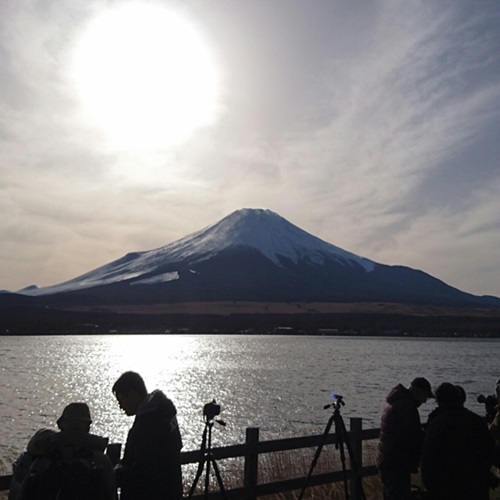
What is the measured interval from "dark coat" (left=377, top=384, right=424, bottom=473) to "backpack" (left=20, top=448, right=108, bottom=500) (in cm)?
418

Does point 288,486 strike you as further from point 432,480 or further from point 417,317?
point 417,317

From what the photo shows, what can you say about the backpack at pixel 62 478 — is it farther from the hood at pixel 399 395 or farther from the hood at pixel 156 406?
the hood at pixel 399 395

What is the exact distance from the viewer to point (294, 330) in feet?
541

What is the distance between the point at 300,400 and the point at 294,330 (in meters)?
130

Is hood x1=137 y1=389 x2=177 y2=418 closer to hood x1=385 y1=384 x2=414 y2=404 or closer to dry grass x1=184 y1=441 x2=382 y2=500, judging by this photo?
hood x1=385 y1=384 x2=414 y2=404

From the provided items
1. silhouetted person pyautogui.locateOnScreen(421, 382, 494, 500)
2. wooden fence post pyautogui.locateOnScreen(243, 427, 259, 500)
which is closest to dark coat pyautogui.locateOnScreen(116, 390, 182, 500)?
silhouetted person pyautogui.locateOnScreen(421, 382, 494, 500)

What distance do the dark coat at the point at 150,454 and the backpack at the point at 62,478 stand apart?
2.95 feet

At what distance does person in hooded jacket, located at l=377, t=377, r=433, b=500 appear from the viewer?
24.3 ft

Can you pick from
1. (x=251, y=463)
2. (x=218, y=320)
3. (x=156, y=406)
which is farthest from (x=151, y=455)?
(x=218, y=320)

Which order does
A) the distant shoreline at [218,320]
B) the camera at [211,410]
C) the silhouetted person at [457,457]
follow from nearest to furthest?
the silhouetted person at [457,457] < the camera at [211,410] < the distant shoreline at [218,320]

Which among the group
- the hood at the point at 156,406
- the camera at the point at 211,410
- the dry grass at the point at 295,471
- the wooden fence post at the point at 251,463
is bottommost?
the dry grass at the point at 295,471

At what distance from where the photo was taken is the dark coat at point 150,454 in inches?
205

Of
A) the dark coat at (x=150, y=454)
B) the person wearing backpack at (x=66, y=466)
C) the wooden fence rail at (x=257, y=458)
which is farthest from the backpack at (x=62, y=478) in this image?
the wooden fence rail at (x=257, y=458)

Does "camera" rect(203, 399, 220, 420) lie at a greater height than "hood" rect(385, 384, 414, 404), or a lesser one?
lesser
